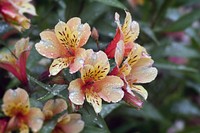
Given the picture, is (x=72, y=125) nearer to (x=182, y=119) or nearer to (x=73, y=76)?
(x=73, y=76)

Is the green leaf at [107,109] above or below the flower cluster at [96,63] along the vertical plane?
below

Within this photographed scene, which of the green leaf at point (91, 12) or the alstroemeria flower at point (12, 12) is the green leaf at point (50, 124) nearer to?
Answer: the alstroemeria flower at point (12, 12)

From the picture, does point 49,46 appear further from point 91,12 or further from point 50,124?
point 91,12

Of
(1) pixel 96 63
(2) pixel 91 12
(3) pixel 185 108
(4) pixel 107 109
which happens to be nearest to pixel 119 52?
(1) pixel 96 63

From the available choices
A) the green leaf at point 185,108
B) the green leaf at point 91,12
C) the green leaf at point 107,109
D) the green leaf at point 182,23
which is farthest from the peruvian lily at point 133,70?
the green leaf at point 185,108

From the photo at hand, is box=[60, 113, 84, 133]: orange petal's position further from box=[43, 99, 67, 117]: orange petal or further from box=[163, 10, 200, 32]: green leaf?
box=[163, 10, 200, 32]: green leaf

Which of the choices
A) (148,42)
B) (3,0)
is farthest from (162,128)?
(3,0)
